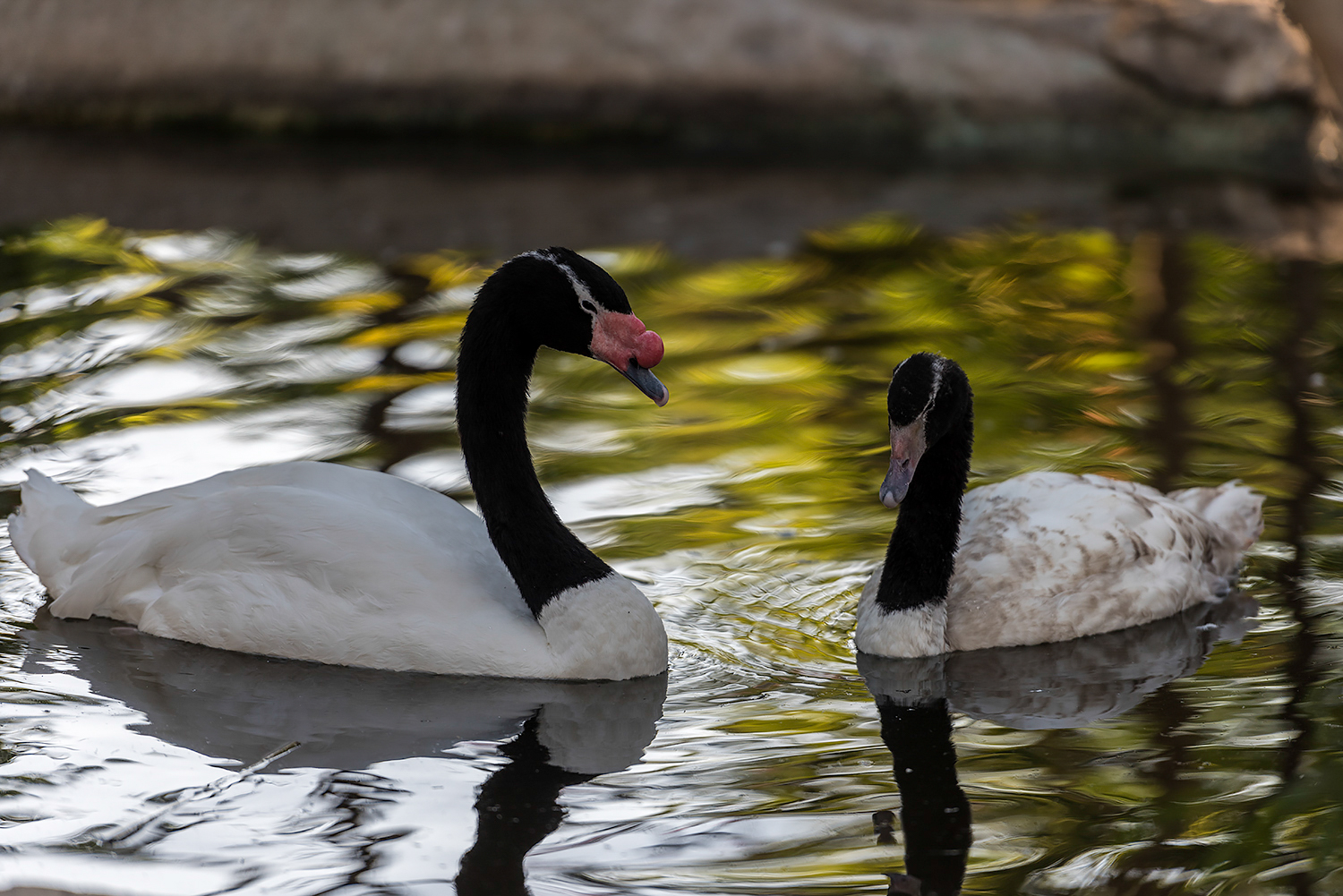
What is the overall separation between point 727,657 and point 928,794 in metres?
1.17

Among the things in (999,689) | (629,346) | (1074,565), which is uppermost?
(629,346)

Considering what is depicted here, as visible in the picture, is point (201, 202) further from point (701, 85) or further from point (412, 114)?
point (701, 85)

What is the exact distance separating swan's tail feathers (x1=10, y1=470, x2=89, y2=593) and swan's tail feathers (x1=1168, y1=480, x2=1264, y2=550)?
4.07 metres

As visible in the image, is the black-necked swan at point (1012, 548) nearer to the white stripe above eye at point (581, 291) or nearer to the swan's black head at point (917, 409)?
the swan's black head at point (917, 409)

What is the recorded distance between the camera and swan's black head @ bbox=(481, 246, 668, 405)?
548 cm

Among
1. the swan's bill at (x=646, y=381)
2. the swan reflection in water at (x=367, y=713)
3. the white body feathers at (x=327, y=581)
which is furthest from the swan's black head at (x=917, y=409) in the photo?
the swan reflection in water at (x=367, y=713)

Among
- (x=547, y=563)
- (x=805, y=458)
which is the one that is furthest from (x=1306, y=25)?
(x=805, y=458)

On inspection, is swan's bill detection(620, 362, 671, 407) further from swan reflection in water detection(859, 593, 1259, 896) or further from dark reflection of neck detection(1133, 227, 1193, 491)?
dark reflection of neck detection(1133, 227, 1193, 491)

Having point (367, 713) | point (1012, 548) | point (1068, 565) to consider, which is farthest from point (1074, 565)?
point (367, 713)

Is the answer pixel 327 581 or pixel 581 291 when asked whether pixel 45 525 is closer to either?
pixel 327 581

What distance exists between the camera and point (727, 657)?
18.6 ft

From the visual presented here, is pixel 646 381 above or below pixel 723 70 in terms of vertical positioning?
below

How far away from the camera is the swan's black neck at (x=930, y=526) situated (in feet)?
18.7

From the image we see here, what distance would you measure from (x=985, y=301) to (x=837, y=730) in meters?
5.13
